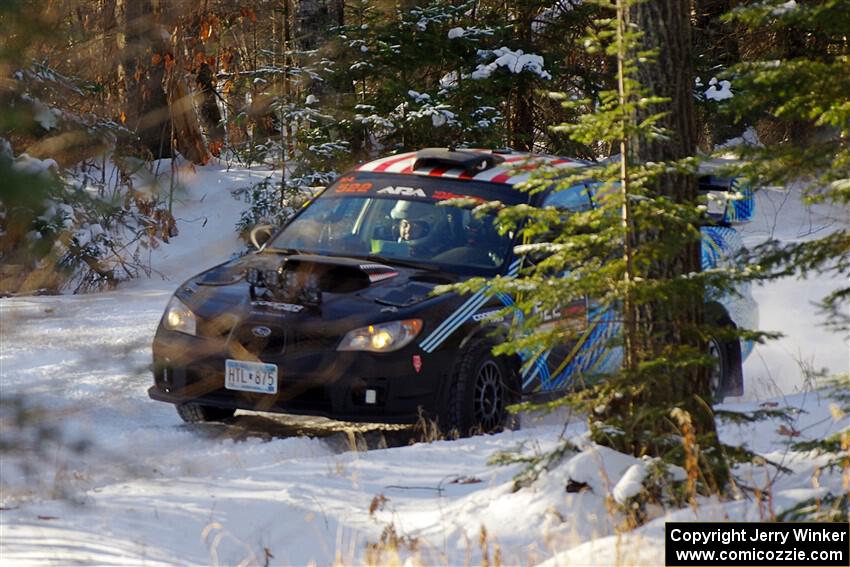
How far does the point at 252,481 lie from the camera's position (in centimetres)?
659

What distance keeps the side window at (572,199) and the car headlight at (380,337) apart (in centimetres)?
172

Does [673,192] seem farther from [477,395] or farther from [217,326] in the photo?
[217,326]

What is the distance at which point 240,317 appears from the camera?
786 centimetres

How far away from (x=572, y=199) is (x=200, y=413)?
9.65 feet

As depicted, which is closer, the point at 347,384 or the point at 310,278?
the point at 347,384

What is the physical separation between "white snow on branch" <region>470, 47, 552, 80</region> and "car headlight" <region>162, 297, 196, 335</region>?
891cm

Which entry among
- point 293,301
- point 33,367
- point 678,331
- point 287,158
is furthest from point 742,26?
point 33,367

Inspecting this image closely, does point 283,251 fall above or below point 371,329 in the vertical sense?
above

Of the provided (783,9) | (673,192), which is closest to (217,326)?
(673,192)

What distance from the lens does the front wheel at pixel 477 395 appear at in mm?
7875

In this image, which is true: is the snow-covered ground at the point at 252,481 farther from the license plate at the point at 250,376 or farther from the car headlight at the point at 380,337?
the car headlight at the point at 380,337

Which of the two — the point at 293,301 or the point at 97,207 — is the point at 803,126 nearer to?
the point at 293,301

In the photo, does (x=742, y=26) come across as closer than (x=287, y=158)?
No

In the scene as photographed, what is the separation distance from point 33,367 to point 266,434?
14.4 feet
